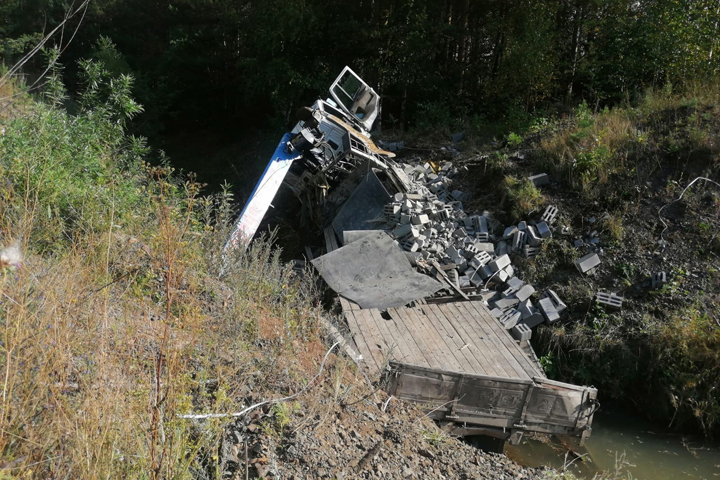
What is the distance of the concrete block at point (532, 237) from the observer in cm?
856

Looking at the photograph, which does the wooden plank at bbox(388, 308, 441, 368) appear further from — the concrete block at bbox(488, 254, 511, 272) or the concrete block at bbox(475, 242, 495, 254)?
the concrete block at bbox(475, 242, 495, 254)

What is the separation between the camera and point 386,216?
8.45 meters

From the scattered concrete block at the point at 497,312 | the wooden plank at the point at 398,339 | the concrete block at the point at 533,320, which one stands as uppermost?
the wooden plank at the point at 398,339

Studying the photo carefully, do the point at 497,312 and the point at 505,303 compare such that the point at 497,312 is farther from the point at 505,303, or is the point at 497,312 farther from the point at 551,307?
the point at 551,307

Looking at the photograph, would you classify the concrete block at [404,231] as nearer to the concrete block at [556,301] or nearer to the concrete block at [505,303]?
the concrete block at [505,303]

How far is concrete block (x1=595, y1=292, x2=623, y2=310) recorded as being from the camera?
25.2 feet

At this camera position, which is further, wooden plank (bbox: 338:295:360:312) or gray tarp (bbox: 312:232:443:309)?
gray tarp (bbox: 312:232:443:309)

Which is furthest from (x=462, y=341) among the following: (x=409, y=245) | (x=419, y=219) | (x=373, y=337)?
(x=419, y=219)

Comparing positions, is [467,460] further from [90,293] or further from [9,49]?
[9,49]

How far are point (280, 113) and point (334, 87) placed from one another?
5421 millimetres

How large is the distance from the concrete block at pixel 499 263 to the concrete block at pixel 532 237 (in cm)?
69

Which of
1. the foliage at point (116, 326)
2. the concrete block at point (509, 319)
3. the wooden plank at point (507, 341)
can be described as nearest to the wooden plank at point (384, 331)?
the foliage at point (116, 326)

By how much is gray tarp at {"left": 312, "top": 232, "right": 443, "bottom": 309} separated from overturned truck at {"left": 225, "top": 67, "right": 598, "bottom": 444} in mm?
16

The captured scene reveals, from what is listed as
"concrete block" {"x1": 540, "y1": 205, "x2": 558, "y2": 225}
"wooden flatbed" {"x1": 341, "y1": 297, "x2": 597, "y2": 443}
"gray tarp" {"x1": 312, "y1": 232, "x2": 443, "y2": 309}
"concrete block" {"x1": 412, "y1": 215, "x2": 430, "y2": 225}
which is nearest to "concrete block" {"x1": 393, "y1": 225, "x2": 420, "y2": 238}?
"concrete block" {"x1": 412, "y1": 215, "x2": 430, "y2": 225}
